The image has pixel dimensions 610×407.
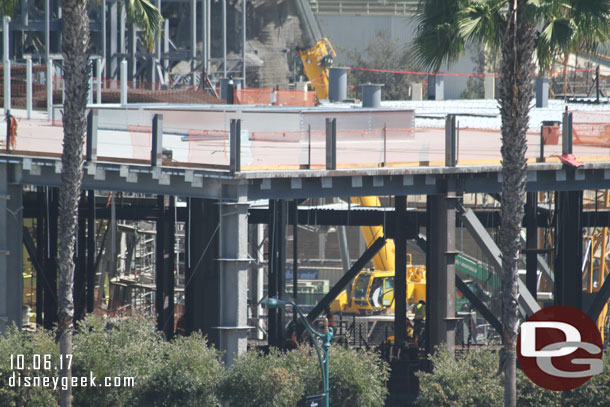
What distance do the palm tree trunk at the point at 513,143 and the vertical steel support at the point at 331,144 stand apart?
597 centimetres

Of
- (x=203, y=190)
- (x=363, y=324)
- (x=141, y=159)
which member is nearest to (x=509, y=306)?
(x=203, y=190)

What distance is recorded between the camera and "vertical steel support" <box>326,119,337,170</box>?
25.7 metres

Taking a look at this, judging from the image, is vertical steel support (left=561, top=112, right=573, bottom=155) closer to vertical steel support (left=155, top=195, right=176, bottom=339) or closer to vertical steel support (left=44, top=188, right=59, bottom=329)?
vertical steel support (left=155, top=195, right=176, bottom=339)

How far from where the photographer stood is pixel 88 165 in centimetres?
2683

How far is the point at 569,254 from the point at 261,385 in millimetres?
12226

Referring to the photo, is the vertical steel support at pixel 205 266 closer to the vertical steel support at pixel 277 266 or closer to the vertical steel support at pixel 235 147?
the vertical steel support at pixel 235 147

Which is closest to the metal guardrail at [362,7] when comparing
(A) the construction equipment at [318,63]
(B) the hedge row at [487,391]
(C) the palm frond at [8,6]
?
(A) the construction equipment at [318,63]

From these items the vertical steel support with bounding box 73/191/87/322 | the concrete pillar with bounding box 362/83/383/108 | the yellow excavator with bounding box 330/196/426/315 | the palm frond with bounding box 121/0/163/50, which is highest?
the palm frond with bounding box 121/0/163/50

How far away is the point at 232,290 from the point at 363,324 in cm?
2169

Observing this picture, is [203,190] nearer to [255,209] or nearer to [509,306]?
[509,306]

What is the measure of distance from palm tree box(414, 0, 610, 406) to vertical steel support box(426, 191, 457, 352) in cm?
646

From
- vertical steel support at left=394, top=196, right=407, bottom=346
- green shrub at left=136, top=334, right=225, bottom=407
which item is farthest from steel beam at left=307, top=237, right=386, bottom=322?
green shrub at left=136, top=334, right=225, bottom=407

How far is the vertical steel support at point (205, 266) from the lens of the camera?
26656 millimetres

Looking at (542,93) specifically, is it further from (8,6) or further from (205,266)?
(8,6)
